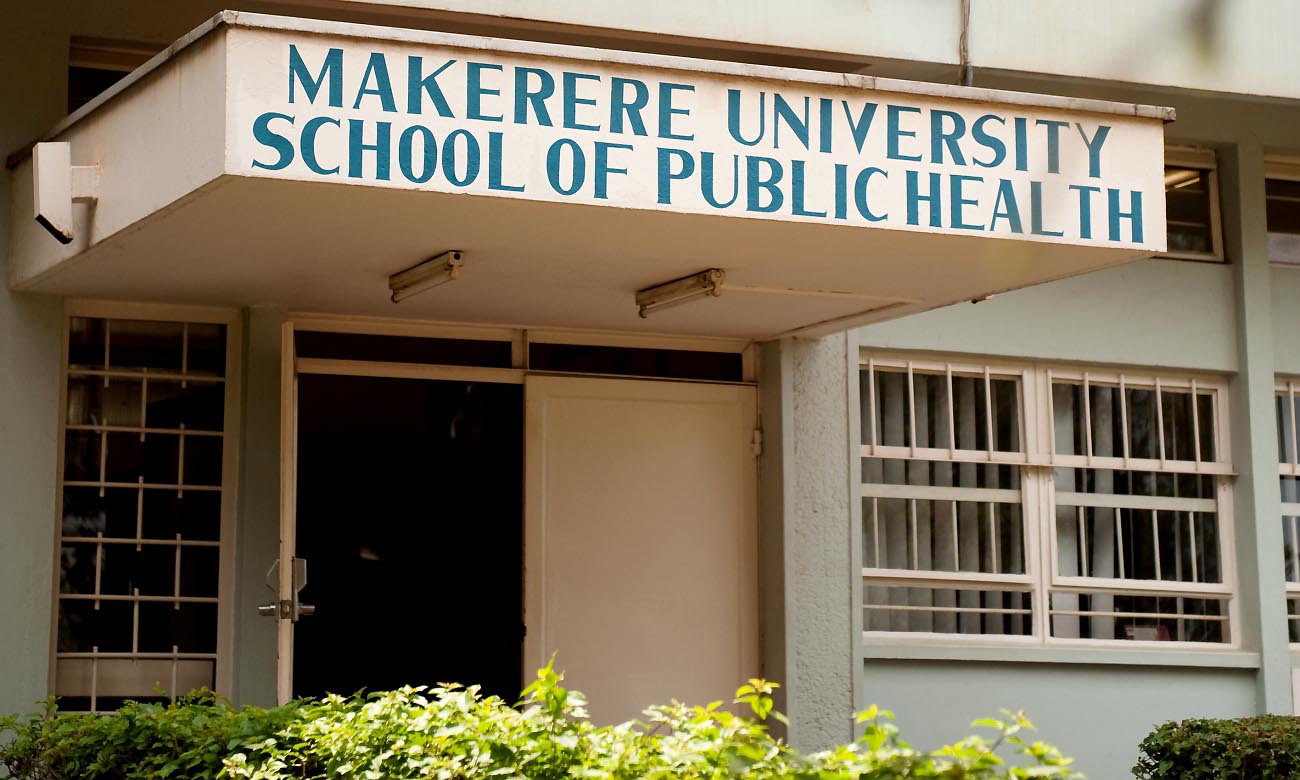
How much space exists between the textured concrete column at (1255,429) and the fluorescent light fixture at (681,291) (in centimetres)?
460

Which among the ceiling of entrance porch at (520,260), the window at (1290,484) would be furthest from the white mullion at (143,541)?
the window at (1290,484)

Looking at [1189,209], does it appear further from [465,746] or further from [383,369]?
[465,746]

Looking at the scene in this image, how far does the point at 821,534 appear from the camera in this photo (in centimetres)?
962

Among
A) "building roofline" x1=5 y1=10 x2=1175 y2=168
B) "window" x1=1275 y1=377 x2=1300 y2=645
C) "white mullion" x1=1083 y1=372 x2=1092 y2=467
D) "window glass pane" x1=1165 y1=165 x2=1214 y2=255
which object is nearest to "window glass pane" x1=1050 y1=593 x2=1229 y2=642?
"window" x1=1275 y1=377 x2=1300 y2=645

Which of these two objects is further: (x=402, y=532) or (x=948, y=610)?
(x=402, y=532)

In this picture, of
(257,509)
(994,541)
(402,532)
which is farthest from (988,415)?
(402,532)

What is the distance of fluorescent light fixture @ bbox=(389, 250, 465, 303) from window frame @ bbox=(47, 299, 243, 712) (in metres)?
1.22

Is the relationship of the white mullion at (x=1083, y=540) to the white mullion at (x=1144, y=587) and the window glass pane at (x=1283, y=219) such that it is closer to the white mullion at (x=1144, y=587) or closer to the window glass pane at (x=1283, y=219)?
the white mullion at (x=1144, y=587)

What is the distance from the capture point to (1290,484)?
11.2 m

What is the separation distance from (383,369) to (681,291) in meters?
1.90

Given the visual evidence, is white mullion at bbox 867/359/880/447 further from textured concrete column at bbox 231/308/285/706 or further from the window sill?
textured concrete column at bbox 231/308/285/706

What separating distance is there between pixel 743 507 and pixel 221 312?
10.2 feet

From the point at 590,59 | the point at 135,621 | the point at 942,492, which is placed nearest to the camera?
the point at 590,59

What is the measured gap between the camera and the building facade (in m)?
6.69
